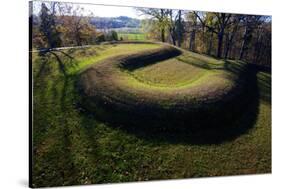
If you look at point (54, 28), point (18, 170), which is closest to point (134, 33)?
point (54, 28)

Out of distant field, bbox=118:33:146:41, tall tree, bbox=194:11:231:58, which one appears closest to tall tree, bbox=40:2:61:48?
distant field, bbox=118:33:146:41

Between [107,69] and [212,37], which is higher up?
[212,37]

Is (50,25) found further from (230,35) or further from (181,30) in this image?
(230,35)

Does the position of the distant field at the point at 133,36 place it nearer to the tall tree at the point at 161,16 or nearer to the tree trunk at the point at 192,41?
the tall tree at the point at 161,16

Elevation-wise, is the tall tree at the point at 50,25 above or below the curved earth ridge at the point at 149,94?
above

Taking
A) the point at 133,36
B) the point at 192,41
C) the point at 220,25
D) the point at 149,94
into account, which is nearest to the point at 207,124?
the point at 149,94

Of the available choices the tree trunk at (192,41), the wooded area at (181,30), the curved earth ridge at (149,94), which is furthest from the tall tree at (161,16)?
the tree trunk at (192,41)
